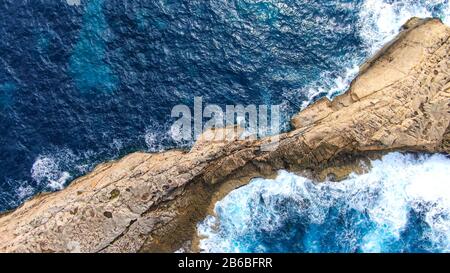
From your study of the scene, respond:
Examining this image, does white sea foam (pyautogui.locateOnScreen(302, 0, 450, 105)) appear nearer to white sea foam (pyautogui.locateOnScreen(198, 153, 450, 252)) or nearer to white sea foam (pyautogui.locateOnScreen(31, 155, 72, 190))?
white sea foam (pyautogui.locateOnScreen(198, 153, 450, 252))

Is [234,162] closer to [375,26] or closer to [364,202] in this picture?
[364,202]

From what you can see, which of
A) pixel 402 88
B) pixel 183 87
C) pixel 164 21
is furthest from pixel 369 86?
pixel 164 21

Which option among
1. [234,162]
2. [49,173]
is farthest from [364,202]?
[49,173]

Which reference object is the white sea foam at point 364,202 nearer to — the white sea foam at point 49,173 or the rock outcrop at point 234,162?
the rock outcrop at point 234,162

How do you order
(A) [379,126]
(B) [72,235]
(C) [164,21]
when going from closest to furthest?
(B) [72,235] < (A) [379,126] < (C) [164,21]
